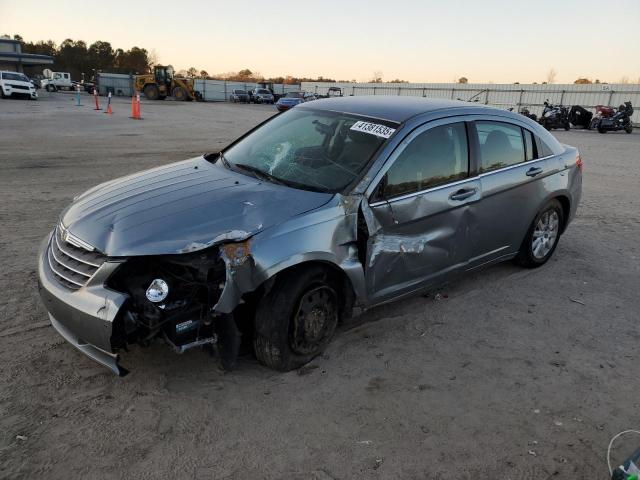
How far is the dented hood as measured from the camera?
2.79 meters

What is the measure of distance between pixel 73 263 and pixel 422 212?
7.60 ft

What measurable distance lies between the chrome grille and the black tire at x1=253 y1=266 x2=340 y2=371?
97 cm

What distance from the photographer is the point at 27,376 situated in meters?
3.03

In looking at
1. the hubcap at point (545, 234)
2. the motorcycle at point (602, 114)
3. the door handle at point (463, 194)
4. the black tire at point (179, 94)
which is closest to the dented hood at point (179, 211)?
the door handle at point (463, 194)

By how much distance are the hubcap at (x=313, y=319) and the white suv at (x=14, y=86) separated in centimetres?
3615

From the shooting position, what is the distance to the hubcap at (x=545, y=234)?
5020 mm

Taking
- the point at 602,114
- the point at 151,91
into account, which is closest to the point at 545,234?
the point at 602,114

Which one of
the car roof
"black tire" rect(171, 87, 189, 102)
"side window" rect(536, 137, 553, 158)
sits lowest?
"side window" rect(536, 137, 553, 158)

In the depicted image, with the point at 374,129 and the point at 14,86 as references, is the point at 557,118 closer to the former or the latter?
the point at 374,129

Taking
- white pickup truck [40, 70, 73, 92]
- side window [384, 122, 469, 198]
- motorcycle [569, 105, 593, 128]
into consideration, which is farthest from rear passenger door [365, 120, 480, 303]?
white pickup truck [40, 70, 73, 92]

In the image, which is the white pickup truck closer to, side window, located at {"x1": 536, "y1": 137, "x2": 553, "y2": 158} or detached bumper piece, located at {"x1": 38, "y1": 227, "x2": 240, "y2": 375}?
side window, located at {"x1": 536, "y1": 137, "x2": 553, "y2": 158}

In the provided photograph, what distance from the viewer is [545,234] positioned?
16.8 ft

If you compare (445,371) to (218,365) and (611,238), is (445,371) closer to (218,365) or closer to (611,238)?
(218,365)

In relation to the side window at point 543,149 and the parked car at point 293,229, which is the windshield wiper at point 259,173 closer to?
the parked car at point 293,229
